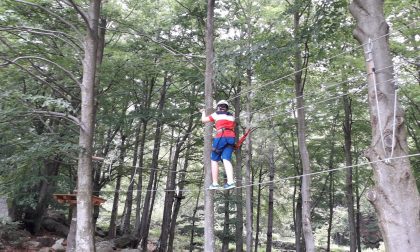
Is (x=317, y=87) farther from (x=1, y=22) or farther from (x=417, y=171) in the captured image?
(x=1, y=22)

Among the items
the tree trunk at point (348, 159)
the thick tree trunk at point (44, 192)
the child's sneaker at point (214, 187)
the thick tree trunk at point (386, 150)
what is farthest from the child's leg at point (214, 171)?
the tree trunk at point (348, 159)

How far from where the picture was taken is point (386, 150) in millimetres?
3707

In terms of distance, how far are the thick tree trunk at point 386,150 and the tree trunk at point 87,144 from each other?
550 cm

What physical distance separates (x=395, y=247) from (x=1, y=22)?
877cm

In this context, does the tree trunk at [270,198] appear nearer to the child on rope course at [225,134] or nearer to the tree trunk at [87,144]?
the tree trunk at [87,144]

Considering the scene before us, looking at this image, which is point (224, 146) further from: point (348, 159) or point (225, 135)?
point (348, 159)

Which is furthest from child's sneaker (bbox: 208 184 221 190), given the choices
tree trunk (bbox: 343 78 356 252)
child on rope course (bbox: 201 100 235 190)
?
tree trunk (bbox: 343 78 356 252)

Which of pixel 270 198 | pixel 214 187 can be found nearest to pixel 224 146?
pixel 214 187

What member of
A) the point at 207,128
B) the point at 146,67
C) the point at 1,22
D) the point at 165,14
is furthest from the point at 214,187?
the point at 165,14

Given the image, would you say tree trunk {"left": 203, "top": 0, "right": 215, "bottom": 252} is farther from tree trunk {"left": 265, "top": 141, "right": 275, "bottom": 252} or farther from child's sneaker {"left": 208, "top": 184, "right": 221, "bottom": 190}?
tree trunk {"left": 265, "top": 141, "right": 275, "bottom": 252}

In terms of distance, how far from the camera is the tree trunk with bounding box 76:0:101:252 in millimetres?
7160

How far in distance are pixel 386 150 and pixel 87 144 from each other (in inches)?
235

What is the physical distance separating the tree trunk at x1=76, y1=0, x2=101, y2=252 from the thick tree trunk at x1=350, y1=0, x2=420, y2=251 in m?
5.50

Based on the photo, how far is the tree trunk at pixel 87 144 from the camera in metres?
7.16
